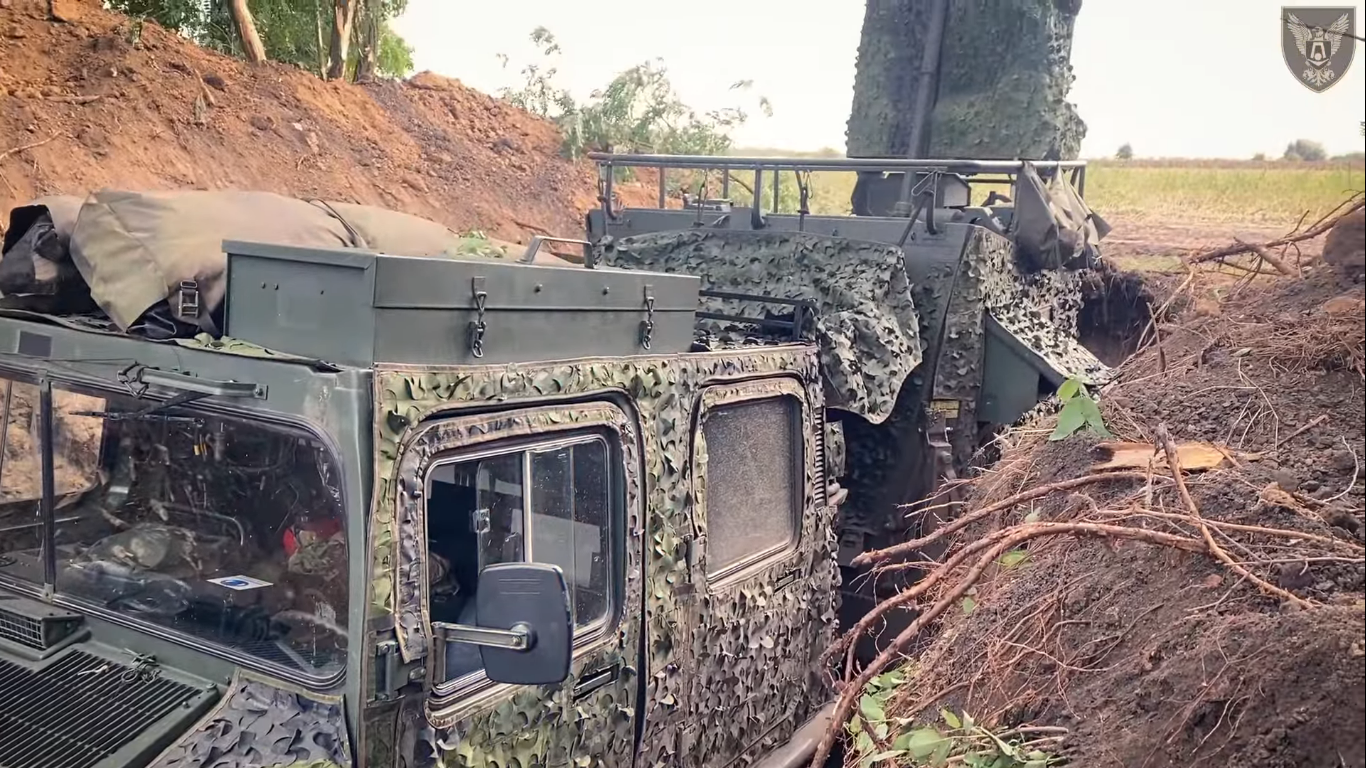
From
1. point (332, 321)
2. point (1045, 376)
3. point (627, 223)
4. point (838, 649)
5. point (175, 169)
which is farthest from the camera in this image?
point (175, 169)

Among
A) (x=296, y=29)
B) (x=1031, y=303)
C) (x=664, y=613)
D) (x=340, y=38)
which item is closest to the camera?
(x=664, y=613)

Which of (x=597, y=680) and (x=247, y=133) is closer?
(x=597, y=680)

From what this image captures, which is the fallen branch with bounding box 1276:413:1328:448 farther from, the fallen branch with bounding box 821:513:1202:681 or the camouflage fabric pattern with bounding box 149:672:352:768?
the camouflage fabric pattern with bounding box 149:672:352:768

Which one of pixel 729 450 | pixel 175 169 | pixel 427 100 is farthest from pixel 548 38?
pixel 729 450

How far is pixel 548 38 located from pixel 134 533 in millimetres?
16705

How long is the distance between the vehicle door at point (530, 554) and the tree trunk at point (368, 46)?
561 inches

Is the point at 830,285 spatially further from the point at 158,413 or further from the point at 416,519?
the point at 158,413

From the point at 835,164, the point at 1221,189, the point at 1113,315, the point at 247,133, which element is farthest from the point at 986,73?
the point at 247,133

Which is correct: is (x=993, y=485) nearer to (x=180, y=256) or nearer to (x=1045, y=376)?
(x=1045, y=376)

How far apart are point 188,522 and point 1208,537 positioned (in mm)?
2360

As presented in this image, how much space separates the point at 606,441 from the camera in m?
3.09

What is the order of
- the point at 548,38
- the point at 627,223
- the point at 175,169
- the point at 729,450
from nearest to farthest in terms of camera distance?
the point at 729,450 < the point at 627,223 < the point at 175,169 < the point at 548,38

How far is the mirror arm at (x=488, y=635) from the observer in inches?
93.2

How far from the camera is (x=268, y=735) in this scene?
8.08ft
